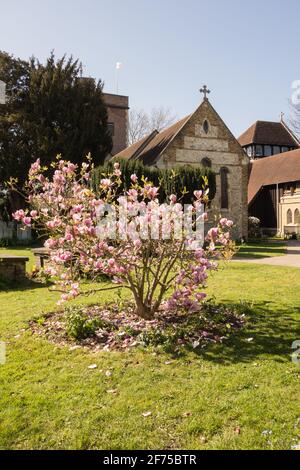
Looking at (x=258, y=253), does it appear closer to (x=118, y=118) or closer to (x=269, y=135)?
(x=118, y=118)

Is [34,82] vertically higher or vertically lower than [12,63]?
lower

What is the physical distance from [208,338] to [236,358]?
0.77 metres

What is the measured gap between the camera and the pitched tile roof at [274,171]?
116ft

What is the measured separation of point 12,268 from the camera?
1124 cm

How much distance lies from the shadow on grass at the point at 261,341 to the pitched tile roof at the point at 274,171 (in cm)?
2932

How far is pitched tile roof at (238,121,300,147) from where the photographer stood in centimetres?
4712

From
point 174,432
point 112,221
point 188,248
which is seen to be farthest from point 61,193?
point 174,432

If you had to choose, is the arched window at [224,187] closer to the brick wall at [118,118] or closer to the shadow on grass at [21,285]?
the brick wall at [118,118]

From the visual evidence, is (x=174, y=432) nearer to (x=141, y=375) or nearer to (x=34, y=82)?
(x=141, y=375)

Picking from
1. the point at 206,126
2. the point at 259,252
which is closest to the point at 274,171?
the point at 206,126

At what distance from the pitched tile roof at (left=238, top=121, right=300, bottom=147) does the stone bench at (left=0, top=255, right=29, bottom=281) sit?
132 ft

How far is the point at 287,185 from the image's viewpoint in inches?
1415

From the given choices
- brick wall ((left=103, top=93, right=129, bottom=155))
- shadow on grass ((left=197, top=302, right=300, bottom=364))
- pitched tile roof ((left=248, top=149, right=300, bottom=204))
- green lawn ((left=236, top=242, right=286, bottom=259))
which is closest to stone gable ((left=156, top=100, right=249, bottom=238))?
green lawn ((left=236, top=242, right=286, bottom=259))
